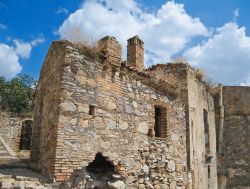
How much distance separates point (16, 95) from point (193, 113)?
1640 cm

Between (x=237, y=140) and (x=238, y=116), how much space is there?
1324 mm

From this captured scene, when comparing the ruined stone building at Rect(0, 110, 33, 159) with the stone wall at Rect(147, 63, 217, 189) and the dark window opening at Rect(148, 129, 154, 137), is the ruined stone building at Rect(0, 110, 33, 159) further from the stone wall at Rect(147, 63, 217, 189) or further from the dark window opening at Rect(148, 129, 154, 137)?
the dark window opening at Rect(148, 129, 154, 137)

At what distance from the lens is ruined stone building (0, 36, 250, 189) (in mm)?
7031

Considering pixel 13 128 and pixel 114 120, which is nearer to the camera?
pixel 114 120

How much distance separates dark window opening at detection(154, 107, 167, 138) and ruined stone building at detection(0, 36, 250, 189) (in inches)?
1.3

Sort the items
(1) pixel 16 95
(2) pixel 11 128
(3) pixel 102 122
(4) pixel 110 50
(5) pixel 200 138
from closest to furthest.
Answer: (3) pixel 102 122 < (4) pixel 110 50 < (5) pixel 200 138 < (2) pixel 11 128 < (1) pixel 16 95

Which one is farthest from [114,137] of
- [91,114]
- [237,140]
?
[237,140]

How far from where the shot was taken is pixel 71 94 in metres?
7.14

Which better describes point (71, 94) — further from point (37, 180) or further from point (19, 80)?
point (19, 80)

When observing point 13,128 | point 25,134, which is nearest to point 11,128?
point 13,128

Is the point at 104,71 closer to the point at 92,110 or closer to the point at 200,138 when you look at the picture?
the point at 92,110

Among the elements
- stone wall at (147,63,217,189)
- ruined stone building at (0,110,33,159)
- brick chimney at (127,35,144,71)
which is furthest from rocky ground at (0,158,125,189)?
ruined stone building at (0,110,33,159)

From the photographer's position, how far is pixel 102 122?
762 cm

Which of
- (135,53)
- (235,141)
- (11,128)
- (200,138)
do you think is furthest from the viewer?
(11,128)
